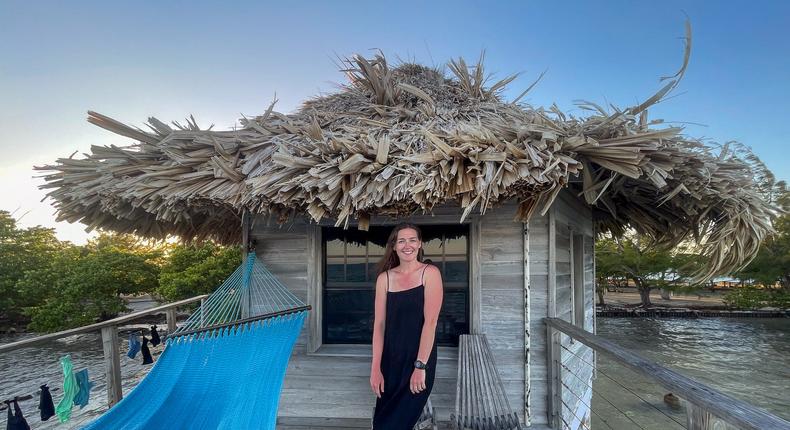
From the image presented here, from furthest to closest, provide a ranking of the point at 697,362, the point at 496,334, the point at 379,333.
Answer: the point at 697,362 < the point at 496,334 < the point at 379,333

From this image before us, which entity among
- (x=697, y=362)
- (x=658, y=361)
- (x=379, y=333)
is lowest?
(x=697, y=362)

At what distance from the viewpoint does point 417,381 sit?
1821 millimetres

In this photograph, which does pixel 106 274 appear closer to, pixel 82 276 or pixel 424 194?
pixel 82 276

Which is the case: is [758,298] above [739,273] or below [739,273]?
below

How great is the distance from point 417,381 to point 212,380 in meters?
1.00

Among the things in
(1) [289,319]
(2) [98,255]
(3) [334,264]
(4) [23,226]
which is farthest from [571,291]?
(4) [23,226]

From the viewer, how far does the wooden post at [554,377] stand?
256 cm

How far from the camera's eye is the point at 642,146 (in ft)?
6.66

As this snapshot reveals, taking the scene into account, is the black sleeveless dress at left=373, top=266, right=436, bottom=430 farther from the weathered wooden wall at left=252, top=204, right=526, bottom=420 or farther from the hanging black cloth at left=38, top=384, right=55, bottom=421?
the hanging black cloth at left=38, top=384, right=55, bottom=421

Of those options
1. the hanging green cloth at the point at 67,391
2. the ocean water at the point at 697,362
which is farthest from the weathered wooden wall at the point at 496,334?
the ocean water at the point at 697,362

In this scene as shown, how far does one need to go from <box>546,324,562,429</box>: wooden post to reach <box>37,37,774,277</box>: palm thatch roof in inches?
34.9

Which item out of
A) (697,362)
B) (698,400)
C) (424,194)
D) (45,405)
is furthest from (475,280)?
(697,362)

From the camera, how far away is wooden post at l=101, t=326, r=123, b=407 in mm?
2938

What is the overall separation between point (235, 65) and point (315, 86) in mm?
3712
